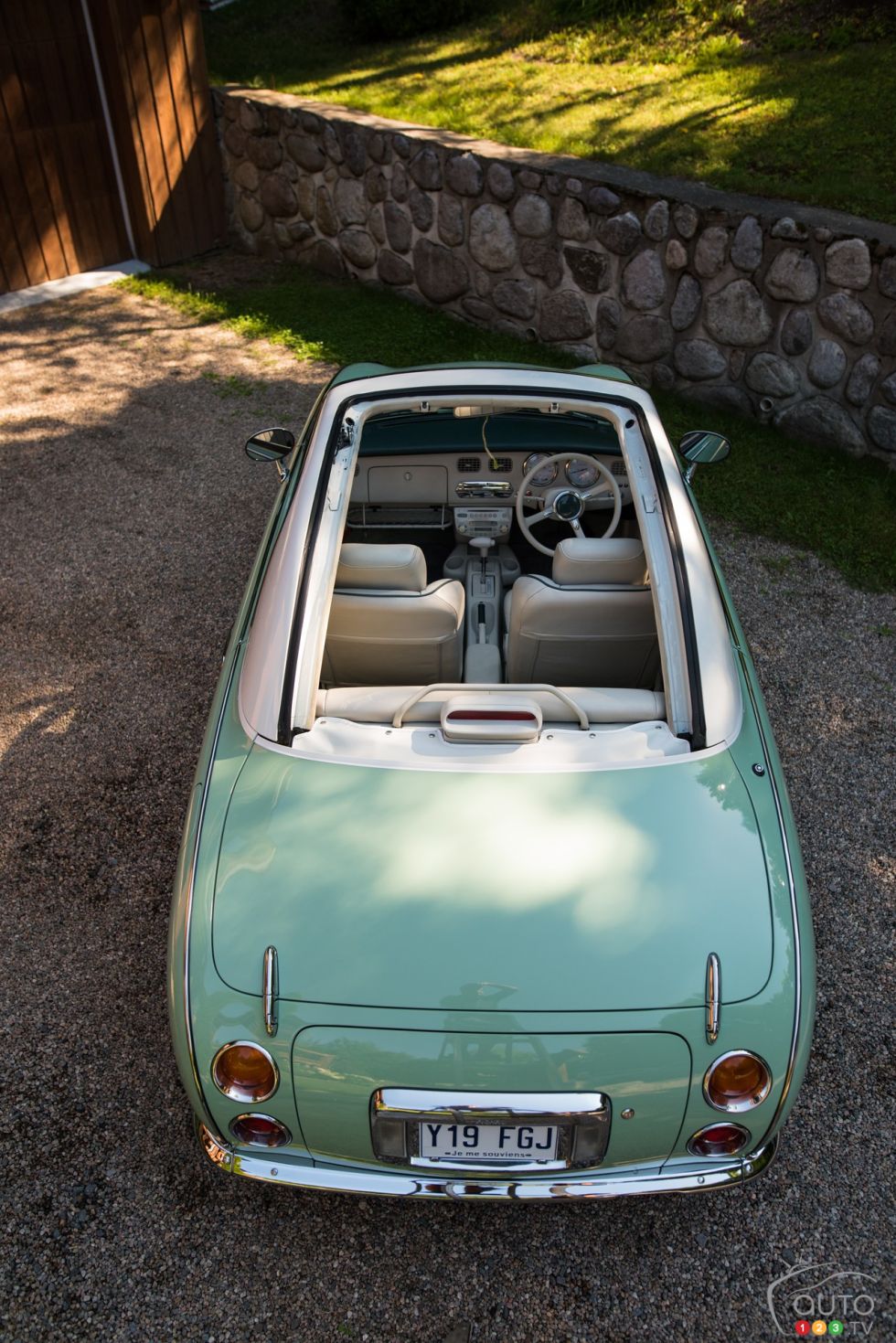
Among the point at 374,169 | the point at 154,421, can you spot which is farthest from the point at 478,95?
the point at 154,421

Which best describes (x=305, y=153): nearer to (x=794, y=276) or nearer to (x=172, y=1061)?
(x=794, y=276)

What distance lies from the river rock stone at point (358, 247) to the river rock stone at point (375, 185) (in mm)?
313

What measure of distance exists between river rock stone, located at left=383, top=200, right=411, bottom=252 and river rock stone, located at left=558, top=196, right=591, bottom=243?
1.59m

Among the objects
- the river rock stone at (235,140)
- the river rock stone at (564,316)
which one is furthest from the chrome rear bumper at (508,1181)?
the river rock stone at (235,140)

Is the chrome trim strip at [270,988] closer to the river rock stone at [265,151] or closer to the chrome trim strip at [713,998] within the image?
the chrome trim strip at [713,998]

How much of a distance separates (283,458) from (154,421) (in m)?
3.18

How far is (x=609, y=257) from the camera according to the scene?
6.81 meters

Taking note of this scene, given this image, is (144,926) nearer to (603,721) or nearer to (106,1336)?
(106,1336)

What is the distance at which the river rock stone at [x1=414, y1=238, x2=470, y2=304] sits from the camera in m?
7.79

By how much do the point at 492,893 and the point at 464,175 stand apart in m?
6.44

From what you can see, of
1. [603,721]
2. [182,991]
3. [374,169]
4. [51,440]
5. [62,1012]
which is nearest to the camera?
[182,991]

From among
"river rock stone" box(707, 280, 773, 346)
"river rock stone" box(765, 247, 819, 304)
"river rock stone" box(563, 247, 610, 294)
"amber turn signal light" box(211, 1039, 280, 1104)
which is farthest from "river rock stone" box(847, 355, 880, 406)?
"amber turn signal light" box(211, 1039, 280, 1104)

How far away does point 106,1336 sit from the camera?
2518mm

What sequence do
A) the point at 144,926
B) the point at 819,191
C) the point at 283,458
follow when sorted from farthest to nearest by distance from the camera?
1. the point at 819,191
2. the point at 283,458
3. the point at 144,926
